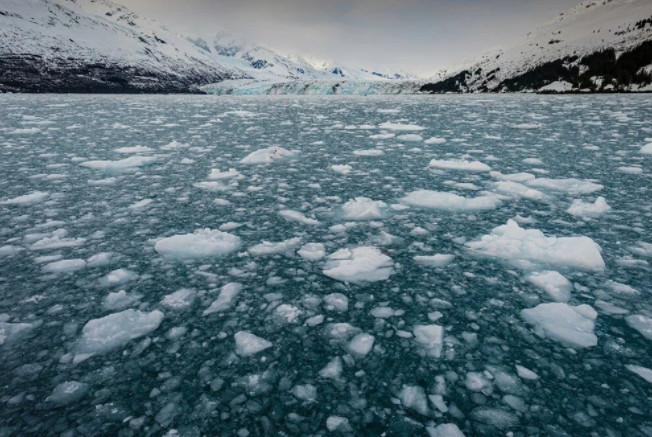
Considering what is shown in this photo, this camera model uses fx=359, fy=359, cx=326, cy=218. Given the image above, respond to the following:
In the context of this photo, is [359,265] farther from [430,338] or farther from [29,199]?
[29,199]

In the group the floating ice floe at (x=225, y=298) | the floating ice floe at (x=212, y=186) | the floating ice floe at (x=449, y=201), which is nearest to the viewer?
the floating ice floe at (x=225, y=298)

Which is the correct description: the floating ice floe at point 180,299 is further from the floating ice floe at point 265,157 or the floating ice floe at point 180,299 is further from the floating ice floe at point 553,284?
the floating ice floe at point 265,157

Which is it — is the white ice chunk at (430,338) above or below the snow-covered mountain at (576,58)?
below

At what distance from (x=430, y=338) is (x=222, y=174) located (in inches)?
167

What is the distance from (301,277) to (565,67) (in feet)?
272

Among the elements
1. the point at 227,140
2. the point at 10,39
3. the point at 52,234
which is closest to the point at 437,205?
the point at 52,234

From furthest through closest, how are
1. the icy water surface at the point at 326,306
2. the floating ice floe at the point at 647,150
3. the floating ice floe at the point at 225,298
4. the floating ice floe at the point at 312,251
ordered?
the floating ice floe at the point at 647,150, the floating ice floe at the point at 312,251, the floating ice floe at the point at 225,298, the icy water surface at the point at 326,306

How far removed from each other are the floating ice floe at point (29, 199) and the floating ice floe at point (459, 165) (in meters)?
5.45

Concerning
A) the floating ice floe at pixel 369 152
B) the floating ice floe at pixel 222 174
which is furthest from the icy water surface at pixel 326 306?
the floating ice floe at pixel 369 152

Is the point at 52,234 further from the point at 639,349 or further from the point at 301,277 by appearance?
the point at 639,349

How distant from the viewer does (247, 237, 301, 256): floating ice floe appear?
10.0 ft

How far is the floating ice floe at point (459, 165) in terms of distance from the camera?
5758 mm

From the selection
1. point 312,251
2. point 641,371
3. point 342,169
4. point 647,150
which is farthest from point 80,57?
point 641,371

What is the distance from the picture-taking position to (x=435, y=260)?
2.89 metres
